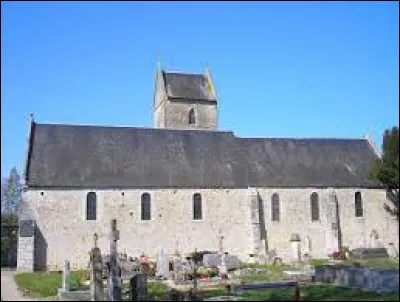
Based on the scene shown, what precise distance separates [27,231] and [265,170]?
586 inches

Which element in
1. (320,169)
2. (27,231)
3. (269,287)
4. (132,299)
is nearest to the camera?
(132,299)

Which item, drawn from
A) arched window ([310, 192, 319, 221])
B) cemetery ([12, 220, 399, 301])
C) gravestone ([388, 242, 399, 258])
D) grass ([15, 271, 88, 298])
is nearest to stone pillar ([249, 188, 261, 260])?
cemetery ([12, 220, 399, 301])

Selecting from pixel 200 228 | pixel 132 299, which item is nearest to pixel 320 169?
pixel 200 228

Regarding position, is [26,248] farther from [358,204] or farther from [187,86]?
[187,86]

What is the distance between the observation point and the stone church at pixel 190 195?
98.6 feet

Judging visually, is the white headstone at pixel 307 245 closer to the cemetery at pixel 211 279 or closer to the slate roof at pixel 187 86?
the cemetery at pixel 211 279

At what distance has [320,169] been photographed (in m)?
36.1

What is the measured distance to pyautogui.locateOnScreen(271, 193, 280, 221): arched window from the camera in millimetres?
33438

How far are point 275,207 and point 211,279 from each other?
37.9 ft

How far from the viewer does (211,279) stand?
2302cm

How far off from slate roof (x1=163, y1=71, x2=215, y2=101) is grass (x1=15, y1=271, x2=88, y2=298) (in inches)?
812

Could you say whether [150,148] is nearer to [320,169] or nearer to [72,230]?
[72,230]

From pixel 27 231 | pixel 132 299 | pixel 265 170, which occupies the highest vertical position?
pixel 265 170

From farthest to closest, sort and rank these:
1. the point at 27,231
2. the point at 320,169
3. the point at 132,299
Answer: the point at 320,169 → the point at 27,231 → the point at 132,299
